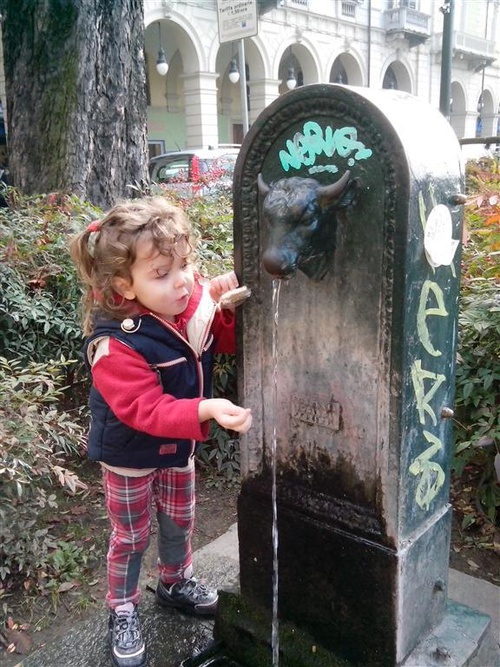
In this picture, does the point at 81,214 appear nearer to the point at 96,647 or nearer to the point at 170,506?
the point at 170,506

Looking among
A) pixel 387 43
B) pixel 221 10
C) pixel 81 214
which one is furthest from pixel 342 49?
pixel 81 214

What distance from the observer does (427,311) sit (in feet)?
5.09

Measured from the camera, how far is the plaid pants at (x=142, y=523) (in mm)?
1981

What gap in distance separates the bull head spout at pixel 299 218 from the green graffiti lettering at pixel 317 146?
2.4 inches

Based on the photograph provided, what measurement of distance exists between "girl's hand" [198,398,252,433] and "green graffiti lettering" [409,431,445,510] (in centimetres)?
45

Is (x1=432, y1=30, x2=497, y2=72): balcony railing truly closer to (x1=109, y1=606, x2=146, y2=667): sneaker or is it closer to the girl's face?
the girl's face

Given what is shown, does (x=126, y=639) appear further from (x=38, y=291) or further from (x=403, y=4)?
(x=403, y=4)

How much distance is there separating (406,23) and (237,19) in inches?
950

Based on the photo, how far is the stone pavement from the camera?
198 cm

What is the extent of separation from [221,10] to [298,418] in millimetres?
4751

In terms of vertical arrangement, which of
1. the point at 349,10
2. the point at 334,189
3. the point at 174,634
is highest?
the point at 349,10

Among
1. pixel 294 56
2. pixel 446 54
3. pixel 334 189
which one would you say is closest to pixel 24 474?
pixel 334 189

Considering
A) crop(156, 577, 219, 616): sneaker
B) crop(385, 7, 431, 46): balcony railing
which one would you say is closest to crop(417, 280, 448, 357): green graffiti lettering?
crop(156, 577, 219, 616): sneaker

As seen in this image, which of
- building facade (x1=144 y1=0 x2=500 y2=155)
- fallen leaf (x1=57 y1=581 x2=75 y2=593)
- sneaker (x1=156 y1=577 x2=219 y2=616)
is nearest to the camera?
sneaker (x1=156 y1=577 x2=219 y2=616)
